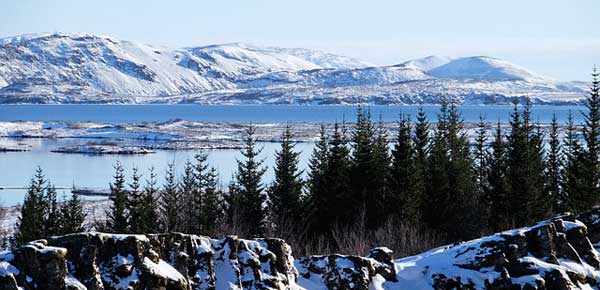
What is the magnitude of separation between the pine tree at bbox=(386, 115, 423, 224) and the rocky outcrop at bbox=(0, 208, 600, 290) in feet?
72.3

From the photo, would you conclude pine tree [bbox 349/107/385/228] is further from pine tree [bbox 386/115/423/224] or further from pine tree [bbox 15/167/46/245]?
pine tree [bbox 15/167/46/245]

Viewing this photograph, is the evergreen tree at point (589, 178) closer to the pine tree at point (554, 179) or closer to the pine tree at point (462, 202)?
the pine tree at point (554, 179)

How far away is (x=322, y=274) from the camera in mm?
16516

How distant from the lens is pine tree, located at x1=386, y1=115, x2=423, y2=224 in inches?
1623

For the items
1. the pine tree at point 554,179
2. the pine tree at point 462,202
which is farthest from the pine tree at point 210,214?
the pine tree at point 554,179

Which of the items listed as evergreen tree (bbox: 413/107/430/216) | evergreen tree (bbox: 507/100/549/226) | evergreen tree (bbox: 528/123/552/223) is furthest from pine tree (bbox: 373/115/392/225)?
evergreen tree (bbox: 528/123/552/223)

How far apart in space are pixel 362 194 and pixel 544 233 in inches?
1051

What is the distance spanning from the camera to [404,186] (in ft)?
139

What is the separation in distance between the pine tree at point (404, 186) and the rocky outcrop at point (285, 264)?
22041 millimetres

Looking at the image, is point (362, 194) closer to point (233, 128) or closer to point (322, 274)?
point (322, 274)

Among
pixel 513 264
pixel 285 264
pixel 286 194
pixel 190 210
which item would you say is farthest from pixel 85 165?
pixel 513 264

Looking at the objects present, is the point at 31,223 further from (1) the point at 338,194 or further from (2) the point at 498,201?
(2) the point at 498,201

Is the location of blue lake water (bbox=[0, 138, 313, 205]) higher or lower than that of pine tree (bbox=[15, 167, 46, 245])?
lower

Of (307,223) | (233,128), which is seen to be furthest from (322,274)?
(233,128)
